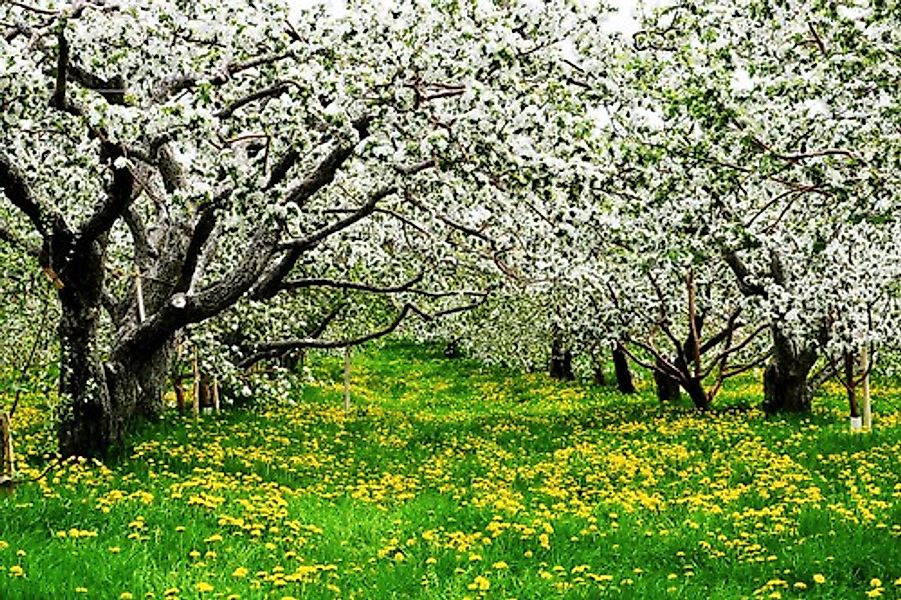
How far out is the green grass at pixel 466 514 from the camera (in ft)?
23.9

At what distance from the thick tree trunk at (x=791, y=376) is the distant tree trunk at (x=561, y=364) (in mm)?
14688

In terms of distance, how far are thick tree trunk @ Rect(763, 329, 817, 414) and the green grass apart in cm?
83

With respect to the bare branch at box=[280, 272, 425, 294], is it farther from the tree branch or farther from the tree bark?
the tree branch

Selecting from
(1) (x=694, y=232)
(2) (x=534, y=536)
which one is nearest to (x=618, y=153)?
(1) (x=694, y=232)

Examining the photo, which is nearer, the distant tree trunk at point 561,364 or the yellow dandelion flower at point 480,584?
the yellow dandelion flower at point 480,584

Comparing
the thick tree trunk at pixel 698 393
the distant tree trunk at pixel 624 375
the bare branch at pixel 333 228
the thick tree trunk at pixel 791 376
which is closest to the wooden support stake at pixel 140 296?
the bare branch at pixel 333 228

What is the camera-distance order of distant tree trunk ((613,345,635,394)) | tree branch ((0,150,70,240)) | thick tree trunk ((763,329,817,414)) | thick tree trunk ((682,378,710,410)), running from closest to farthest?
tree branch ((0,150,70,240)) → thick tree trunk ((763,329,817,414)) → thick tree trunk ((682,378,710,410)) → distant tree trunk ((613,345,635,394))

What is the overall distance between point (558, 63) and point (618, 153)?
1.33 meters

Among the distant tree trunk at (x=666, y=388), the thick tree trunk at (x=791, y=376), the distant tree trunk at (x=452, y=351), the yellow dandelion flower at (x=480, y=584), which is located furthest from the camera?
the distant tree trunk at (x=452, y=351)

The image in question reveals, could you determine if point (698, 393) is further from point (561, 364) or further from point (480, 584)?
point (480, 584)

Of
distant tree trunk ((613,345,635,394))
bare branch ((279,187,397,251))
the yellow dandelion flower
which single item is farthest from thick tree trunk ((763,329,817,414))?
the yellow dandelion flower

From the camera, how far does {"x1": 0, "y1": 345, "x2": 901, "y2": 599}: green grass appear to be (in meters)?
7.28

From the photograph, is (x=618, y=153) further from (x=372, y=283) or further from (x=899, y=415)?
(x=899, y=415)

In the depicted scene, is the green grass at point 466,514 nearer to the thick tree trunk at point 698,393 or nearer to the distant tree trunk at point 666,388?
the thick tree trunk at point 698,393
